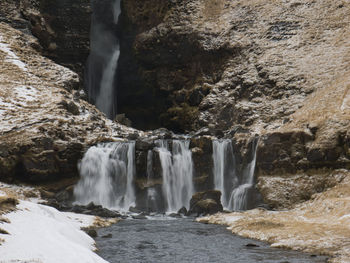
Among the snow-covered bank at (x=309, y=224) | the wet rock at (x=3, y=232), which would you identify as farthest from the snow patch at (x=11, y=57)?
the wet rock at (x=3, y=232)

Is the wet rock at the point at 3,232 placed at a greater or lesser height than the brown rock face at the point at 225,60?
lesser

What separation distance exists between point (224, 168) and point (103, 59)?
3802cm

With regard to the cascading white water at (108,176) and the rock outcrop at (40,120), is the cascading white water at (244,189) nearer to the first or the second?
the cascading white water at (108,176)

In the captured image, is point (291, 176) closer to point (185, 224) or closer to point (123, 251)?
point (185, 224)

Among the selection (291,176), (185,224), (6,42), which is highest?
(6,42)

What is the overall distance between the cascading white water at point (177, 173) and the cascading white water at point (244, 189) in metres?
4.71

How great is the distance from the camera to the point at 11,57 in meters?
54.0

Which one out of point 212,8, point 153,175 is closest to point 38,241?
point 153,175

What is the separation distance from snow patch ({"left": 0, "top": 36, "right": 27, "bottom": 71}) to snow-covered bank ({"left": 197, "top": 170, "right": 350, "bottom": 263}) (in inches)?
1359

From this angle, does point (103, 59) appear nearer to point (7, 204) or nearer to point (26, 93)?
point (26, 93)

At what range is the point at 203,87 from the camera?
58.2 m

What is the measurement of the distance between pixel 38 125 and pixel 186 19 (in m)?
34.7

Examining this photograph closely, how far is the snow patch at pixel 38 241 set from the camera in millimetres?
12383

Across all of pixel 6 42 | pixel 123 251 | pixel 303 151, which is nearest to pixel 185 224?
pixel 123 251
